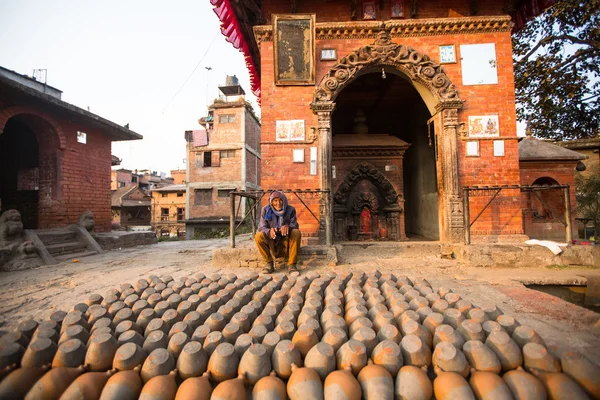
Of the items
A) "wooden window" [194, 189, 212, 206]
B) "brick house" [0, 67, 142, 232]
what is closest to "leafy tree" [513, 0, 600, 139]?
"brick house" [0, 67, 142, 232]

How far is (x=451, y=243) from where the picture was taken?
6.14m

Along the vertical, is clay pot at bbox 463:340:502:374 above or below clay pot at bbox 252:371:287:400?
above

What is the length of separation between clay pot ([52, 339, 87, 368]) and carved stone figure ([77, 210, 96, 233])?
8.00 metres

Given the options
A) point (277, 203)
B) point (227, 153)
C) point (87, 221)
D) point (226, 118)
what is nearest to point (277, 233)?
point (277, 203)

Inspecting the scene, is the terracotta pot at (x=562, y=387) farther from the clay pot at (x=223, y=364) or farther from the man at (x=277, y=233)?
the man at (x=277, y=233)

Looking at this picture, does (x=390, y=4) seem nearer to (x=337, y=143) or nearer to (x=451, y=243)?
(x=337, y=143)

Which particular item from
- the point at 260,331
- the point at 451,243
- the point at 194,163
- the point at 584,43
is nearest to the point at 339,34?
the point at 451,243

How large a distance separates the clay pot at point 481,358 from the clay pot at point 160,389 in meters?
1.71

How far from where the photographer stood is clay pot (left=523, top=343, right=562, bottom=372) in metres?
1.61

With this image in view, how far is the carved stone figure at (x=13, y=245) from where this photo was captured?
5730 millimetres

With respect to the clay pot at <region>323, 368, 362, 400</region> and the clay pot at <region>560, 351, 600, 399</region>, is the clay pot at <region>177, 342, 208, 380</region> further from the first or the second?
the clay pot at <region>560, 351, 600, 399</region>

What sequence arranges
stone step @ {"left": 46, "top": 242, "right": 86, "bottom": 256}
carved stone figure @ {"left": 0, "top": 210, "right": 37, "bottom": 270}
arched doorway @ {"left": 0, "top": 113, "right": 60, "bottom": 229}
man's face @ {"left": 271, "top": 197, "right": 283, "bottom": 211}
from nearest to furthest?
1. man's face @ {"left": 271, "top": 197, "right": 283, "bottom": 211}
2. carved stone figure @ {"left": 0, "top": 210, "right": 37, "bottom": 270}
3. stone step @ {"left": 46, "top": 242, "right": 86, "bottom": 256}
4. arched doorway @ {"left": 0, "top": 113, "right": 60, "bottom": 229}

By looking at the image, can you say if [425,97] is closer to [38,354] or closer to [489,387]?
[489,387]

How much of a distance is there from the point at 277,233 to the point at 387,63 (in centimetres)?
471
